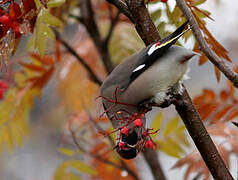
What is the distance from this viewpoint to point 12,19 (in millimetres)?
1419

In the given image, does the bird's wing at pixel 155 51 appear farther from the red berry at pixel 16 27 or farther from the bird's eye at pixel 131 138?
the red berry at pixel 16 27

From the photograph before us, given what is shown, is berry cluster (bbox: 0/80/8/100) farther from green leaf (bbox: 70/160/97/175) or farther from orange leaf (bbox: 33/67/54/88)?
green leaf (bbox: 70/160/97/175)

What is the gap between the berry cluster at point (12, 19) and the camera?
1.41 meters

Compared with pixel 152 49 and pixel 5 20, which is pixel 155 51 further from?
pixel 5 20

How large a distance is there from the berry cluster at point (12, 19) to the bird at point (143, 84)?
0.43m

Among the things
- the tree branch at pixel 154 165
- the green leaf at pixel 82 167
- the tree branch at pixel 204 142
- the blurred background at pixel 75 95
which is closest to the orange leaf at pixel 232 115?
the blurred background at pixel 75 95

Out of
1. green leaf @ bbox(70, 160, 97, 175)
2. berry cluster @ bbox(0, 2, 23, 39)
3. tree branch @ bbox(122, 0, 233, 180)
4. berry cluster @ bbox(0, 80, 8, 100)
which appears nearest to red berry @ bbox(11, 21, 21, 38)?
berry cluster @ bbox(0, 2, 23, 39)

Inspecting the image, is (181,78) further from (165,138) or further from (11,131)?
(11,131)

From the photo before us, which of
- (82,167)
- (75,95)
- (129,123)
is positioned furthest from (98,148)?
(129,123)

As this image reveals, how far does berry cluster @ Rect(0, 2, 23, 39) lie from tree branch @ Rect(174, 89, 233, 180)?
0.64 meters

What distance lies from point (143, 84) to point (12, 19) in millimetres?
562

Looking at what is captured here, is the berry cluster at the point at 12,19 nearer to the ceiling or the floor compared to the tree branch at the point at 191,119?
nearer to the ceiling

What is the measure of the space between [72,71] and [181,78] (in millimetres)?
1475

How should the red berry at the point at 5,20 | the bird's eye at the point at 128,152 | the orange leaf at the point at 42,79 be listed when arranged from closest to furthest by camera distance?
1. the red berry at the point at 5,20
2. the bird's eye at the point at 128,152
3. the orange leaf at the point at 42,79
